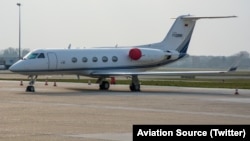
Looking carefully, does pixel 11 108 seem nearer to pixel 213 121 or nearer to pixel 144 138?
pixel 213 121

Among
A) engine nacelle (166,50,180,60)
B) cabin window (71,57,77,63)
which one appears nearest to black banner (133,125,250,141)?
cabin window (71,57,77,63)

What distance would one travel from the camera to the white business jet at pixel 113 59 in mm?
43125

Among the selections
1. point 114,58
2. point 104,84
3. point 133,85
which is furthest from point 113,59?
point 133,85

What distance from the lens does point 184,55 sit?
49.0 metres

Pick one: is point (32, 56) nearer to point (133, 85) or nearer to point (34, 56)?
point (34, 56)

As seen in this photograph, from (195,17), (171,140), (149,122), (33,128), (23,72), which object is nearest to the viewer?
(171,140)

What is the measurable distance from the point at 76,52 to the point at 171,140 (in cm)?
3129

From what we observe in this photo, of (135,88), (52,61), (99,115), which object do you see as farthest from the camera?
(135,88)

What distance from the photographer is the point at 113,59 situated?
152 ft

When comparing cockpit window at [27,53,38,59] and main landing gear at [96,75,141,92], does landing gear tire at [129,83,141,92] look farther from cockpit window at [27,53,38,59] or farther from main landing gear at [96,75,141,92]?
cockpit window at [27,53,38,59]

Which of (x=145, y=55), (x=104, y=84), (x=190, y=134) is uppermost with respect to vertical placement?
(x=145, y=55)

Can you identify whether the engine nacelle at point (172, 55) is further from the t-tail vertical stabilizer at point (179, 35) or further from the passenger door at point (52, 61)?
the passenger door at point (52, 61)

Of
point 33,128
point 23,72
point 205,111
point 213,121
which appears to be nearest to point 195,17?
point 23,72

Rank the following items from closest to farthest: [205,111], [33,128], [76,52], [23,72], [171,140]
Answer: [171,140], [33,128], [205,111], [23,72], [76,52]
